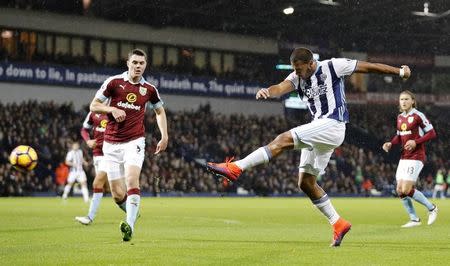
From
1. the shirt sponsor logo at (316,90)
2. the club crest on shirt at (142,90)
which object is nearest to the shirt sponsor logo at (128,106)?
the club crest on shirt at (142,90)

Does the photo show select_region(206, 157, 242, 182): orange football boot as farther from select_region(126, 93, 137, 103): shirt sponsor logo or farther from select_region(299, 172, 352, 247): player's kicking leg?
select_region(126, 93, 137, 103): shirt sponsor logo

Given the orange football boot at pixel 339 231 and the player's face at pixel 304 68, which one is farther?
the orange football boot at pixel 339 231

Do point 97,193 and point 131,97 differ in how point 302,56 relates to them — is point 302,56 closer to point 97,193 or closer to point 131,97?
point 131,97

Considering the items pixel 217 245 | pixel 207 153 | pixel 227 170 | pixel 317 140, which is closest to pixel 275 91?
pixel 317 140

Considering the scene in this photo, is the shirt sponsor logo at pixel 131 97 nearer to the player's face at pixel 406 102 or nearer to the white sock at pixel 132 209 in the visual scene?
the white sock at pixel 132 209

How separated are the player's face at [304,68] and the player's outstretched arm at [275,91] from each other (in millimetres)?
193

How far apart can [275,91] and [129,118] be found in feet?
9.84

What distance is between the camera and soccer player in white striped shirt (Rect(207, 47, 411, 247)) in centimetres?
947

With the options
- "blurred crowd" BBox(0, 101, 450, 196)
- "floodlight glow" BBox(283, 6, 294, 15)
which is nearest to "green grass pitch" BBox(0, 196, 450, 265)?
"blurred crowd" BBox(0, 101, 450, 196)

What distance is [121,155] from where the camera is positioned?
11891 mm

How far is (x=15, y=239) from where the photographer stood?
11156 mm

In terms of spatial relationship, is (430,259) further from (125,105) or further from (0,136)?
(0,136)

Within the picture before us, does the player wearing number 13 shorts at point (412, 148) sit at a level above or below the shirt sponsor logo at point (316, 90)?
below

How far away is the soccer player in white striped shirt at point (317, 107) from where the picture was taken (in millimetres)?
9469
